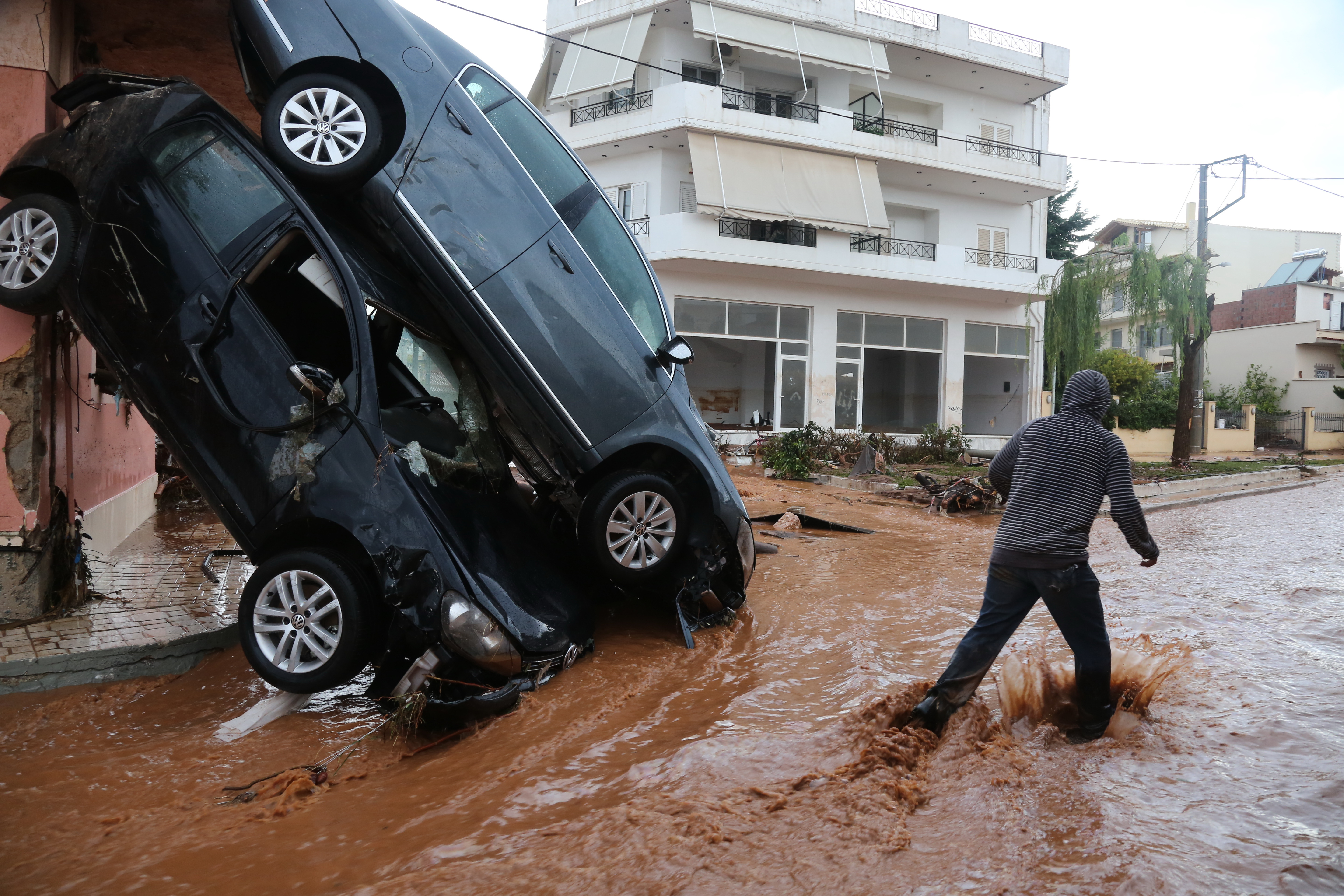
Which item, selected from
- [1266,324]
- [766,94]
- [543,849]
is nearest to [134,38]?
[543,849]

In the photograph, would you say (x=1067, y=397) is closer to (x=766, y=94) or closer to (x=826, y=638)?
(x=826, y=638)

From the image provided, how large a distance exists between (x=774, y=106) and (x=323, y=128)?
18.5m

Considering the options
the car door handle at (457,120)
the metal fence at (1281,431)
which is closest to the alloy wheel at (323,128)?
the car door handle at (457,120)

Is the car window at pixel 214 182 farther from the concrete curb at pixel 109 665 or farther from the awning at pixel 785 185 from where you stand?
the awning at pixel 785 185

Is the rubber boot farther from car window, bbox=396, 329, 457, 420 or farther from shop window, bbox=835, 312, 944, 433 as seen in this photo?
shop window, bbox=835, 312, 944, 433

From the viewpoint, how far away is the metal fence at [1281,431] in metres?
30.4

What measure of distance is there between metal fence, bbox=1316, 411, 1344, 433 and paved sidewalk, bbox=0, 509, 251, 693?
37.3m

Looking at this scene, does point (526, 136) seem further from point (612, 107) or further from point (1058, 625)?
point (612, 107)

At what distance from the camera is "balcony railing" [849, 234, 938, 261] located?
21875 millimetres

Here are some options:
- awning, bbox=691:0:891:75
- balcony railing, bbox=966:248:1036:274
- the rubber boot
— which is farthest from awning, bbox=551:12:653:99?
the rubber boot

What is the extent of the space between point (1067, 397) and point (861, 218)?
1816 centimetres

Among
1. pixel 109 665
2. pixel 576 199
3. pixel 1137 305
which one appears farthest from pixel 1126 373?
pixel 109 665

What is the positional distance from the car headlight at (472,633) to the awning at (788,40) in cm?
1888

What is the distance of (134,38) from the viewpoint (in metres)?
6.25
